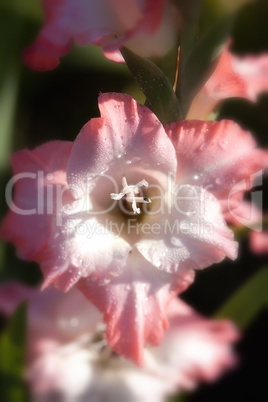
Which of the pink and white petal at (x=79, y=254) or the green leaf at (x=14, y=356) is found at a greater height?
the pink and white petal at (x=79, y=254)

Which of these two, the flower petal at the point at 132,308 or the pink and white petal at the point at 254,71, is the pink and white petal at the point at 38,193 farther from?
the pink and white petal at the point at 254,71

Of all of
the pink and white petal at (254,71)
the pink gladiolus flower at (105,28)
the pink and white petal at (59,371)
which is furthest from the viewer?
the pink and white petal at (59,371)

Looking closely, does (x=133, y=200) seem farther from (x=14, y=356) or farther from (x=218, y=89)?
(x=14, y=356)

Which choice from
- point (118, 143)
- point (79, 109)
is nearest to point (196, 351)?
point (118, 143)

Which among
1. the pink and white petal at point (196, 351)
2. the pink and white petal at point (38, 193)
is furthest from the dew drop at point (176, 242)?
the pink and white petal at point (196, 351)

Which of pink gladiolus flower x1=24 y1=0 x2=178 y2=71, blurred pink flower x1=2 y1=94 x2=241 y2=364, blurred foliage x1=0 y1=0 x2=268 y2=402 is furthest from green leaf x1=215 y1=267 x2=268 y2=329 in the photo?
pink gladiolus flower x1=24 y1=0 x2=178 y2=71

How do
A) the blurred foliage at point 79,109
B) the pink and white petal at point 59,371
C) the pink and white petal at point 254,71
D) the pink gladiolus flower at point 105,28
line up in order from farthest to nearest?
the blurred foliage at point 79,109, the pink and white petal at point 59,371, the pink and white petal at point 254,71, the pink gladiolus flower at point 105,28

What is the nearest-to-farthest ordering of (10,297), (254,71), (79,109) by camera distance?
(254,71) → (10,297) → (79,109)
